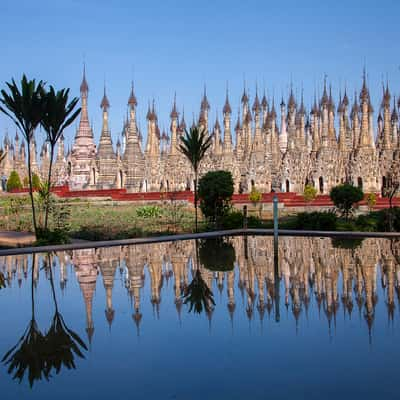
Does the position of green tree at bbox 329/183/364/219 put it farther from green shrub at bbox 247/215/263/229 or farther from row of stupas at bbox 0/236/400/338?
row of stupas at bbox 0/236/400/338

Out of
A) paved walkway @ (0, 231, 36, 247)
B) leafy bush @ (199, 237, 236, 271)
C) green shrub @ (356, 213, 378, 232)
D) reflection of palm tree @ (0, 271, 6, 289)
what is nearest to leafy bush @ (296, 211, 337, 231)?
green shrub @ (356, 213, 378, 232)

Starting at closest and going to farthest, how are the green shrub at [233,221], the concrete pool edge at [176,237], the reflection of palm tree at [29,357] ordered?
the reflection of palm tree at [29,357] → the concrete pool edge at [176,237] → the green shrub at [233,221]

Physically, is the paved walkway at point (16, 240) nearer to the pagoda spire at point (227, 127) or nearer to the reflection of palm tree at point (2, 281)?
the reflection of palm tree at point (2, 281)

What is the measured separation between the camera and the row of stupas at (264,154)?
3803 cm

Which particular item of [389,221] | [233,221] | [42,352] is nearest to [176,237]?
[233,221]

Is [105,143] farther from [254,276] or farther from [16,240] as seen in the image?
[254,276]

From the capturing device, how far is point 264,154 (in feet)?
133

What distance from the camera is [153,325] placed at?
22.6 feet

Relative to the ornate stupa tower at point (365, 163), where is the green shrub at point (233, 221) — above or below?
below

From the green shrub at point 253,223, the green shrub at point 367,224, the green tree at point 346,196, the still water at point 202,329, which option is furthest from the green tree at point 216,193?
Answer: the still water at point 202,329

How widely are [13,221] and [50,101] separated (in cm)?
934

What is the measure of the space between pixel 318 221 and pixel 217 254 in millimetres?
7640

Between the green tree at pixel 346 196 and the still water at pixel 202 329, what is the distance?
407 inches

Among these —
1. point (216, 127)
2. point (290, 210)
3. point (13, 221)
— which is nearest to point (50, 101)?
point (13, 221)
